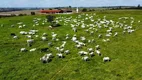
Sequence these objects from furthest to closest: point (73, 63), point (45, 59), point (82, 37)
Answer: point (82, 37) → point (45, 59) → point (73, 63)

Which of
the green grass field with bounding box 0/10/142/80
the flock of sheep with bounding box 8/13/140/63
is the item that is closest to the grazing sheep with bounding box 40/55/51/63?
the flock of sheep with bounding box 8/13/140/63

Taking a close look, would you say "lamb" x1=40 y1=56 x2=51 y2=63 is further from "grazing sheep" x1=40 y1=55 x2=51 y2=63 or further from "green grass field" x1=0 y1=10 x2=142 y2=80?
"green grass field" x1=0 y1=10 x2=142 y2=80

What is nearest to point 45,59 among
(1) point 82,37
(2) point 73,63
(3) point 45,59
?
(3) point 45,59

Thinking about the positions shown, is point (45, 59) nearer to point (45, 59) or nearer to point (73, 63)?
point (45, 59)

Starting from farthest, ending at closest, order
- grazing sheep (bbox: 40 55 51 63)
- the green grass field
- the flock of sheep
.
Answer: the flock of sheep < grazing sheep (bbox: 40 55 51 63) < the green grass field

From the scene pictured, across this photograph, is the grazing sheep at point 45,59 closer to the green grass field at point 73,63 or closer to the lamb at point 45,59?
the lamb at point 45,59

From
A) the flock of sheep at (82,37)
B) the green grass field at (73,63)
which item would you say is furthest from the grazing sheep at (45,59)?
the green grass field at (73,63)

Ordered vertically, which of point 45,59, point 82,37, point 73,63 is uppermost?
point 82,37

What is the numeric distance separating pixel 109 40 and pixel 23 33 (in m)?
13.8

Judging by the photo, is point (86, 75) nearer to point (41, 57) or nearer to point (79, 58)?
point (79, 58)

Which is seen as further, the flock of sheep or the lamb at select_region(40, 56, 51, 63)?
the flock of sheep

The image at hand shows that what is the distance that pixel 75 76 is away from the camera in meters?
26.4

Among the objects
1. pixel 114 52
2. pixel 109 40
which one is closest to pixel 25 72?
pixel 114 52

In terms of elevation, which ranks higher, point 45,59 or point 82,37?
point 82,37
